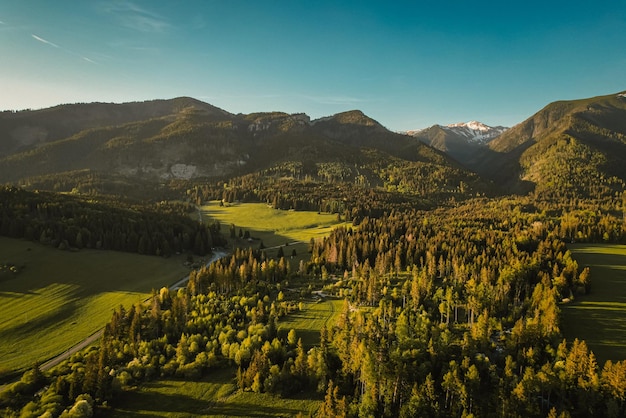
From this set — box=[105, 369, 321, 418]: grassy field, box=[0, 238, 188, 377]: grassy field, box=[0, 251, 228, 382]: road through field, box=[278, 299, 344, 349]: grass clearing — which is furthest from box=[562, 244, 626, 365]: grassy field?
box=[0, 238, 188, 377]: grassy field

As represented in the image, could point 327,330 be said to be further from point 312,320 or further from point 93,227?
point 93,227

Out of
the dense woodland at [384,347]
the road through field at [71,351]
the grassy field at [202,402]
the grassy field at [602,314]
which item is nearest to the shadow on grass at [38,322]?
the road through field at [71,351]

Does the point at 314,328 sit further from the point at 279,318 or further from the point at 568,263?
the point at 568,263

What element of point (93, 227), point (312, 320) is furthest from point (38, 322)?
point (93, 227)

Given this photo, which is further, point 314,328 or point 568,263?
point 568,263

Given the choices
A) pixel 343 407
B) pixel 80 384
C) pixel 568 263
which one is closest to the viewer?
pixel 343 407

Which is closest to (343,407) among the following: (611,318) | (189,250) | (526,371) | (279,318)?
(526,371)

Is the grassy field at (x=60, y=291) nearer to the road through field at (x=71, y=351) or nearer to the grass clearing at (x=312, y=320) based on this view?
the road through field at (x=71, y=351)
